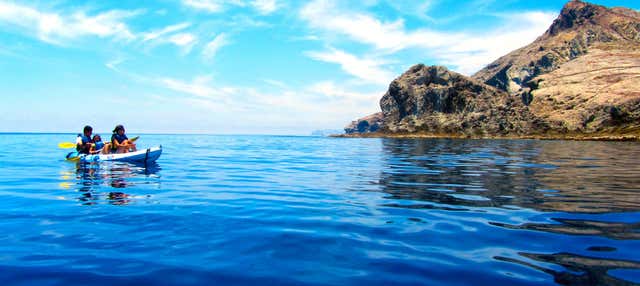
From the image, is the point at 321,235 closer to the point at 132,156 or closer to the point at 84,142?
the point at 132,156

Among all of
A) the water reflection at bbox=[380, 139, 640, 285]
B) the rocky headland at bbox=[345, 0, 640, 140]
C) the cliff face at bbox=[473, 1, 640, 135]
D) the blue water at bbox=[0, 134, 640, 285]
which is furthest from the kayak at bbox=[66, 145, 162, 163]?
the cliff face at bbox=[473, 1, 640, 135]

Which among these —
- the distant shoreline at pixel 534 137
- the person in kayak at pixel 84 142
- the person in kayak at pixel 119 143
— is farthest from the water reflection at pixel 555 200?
the distant shoreline at pixel 534 137

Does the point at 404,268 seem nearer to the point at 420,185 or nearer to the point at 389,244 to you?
the point at 389,244

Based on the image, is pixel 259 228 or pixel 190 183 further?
pixel 190 183

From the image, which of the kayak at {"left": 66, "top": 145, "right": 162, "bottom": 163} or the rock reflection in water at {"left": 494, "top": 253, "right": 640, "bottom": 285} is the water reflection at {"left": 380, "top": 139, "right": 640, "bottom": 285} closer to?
the rock reflection in water at {"left": 494, "top": 253, "right": 640, "bottom": 285}

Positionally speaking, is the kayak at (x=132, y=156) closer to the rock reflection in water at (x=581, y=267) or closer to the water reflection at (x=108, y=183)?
the water reflection at (x=108, y=183)

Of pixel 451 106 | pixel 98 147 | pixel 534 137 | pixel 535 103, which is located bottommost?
pixel 534 137

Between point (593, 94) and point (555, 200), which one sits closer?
point (555, 200)

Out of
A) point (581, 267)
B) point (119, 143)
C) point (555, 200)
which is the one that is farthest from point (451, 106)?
point (581, 267)

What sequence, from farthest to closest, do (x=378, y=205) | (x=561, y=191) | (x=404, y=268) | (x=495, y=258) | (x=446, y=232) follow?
(x=561, y=191) → (x=378, y=205) → (x=446, y=232) → (x=495, y=258) → (x=404, y=268)

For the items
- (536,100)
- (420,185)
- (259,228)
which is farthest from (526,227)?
(536,100)

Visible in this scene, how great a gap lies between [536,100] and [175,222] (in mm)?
144583

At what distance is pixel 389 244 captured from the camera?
5969 mm

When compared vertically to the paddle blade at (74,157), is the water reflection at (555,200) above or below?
below
